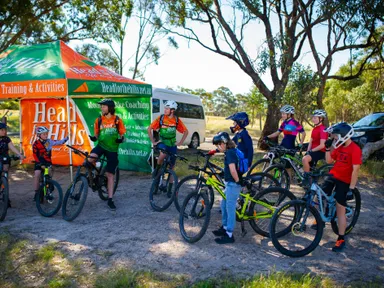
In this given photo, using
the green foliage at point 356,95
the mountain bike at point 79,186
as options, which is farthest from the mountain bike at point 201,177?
the green foliage at point 356,95

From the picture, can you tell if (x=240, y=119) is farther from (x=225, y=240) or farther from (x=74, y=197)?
(x=74, y=197)

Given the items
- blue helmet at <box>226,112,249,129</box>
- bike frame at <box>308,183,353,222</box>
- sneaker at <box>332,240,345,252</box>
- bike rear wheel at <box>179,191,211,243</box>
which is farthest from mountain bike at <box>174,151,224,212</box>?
sneaker at <box>332,240,345,252</box>

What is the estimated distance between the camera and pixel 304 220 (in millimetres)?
4609

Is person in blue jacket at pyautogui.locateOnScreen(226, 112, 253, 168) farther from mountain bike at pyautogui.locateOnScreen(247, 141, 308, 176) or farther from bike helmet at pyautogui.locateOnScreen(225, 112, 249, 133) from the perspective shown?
mountain bike at pyautogui.locateOnScreen(247, 141, 308, 176)

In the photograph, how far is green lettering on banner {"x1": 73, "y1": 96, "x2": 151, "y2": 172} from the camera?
383 inches

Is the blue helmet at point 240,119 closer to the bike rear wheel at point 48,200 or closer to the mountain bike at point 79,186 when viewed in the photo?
the mountain bike at point 79,186

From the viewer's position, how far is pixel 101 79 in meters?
8.54

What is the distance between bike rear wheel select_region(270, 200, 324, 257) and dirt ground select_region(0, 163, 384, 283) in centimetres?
14

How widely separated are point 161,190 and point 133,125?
152 inches

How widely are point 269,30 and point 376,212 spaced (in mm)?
10216

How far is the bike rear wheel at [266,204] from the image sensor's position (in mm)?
4945

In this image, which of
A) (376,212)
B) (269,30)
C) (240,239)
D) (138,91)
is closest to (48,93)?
(138,91)

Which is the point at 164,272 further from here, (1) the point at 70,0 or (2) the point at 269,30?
(1) the point at 70,0

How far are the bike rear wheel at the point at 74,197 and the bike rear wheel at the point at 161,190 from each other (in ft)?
3.97
